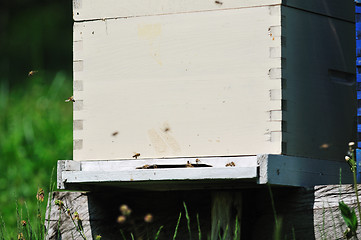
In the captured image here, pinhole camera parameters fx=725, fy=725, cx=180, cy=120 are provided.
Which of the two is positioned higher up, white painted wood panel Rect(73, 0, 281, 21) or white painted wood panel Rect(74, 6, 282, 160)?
white painted wood panel Rect(73, 0, 281, 21)

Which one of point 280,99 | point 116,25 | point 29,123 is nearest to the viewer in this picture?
point 280,99

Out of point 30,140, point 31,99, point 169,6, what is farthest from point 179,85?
point 31,99

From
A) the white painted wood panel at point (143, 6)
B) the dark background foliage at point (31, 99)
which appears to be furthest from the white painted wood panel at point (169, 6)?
the dark background foliage at point (31, 99)

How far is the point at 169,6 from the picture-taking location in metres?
3.41

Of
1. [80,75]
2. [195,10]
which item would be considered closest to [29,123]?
[80,75]

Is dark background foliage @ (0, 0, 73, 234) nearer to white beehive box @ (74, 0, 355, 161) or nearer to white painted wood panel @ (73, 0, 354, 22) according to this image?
white beehive box @ (74, 0, 355, 161)

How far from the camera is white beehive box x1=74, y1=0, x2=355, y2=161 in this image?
3.23 metres

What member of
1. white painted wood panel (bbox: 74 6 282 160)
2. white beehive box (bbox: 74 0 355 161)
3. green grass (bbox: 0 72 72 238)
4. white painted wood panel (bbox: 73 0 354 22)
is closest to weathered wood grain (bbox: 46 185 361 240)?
white beehive box (bbox: 74 0 355 161)

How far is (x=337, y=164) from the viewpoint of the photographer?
3584 mm

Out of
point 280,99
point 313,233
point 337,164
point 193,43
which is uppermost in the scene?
point 193,43

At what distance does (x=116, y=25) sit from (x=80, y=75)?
0.99ft

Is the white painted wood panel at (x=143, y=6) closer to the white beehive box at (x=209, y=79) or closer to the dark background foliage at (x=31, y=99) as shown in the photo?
the white beehive box at (x=209, y=79)

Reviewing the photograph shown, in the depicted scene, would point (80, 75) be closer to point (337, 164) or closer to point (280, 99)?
point (280, 99)

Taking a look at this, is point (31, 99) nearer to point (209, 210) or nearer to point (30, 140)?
point (30, 140)
